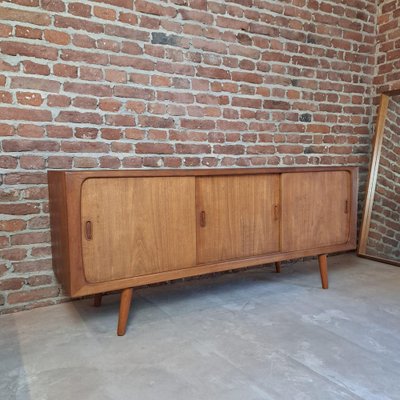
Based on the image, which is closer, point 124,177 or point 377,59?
point 124,177

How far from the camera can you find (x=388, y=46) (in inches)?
113

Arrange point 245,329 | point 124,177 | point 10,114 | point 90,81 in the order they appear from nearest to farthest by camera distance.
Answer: point 124,177, point 245,329, point 10,114, point 90,81

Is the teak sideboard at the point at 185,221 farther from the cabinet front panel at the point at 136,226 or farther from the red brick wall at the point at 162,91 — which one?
the red brick wall at the point at 162,91

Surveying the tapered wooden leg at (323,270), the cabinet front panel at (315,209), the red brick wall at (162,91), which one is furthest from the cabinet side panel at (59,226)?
the tapered wooden leg at (323,270)

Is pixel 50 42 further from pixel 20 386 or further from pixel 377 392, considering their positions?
pixel 377 392

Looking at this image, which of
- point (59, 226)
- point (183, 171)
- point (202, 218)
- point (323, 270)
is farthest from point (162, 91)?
point (323, 270)

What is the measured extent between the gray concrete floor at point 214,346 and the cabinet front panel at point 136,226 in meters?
0.29

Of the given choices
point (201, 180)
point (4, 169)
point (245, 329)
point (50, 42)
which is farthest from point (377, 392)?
point (50, 42)

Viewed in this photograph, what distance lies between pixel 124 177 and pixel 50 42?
0.84 metres

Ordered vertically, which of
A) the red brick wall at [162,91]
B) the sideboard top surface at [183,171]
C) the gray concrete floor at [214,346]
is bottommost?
the gray concrete floor at [214,346]

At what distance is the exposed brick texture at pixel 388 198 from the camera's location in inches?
107

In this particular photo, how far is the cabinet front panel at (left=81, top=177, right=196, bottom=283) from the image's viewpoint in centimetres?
146

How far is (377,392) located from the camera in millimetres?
1153

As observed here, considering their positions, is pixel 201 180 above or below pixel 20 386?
above
